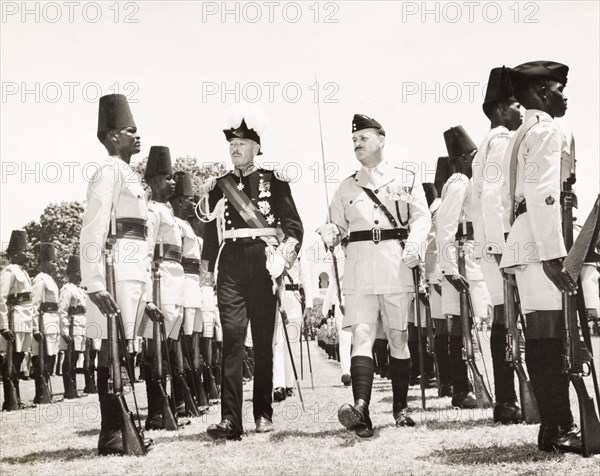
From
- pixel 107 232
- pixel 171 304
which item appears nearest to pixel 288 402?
pixel 171 304

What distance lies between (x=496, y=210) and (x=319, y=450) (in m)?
2.42

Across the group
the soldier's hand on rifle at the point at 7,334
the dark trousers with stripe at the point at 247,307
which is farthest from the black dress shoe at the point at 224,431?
the soldier's hand on rifle at the point at 7,334

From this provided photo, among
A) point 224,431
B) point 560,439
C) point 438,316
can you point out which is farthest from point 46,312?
point 560,439

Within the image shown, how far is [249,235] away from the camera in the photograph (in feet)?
25.4

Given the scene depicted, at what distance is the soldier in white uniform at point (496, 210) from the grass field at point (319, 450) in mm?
380

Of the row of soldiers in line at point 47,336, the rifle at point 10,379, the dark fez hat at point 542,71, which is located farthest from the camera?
the rifle at point 10,379

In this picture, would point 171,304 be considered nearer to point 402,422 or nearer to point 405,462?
point 402,422

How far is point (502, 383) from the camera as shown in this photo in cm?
760

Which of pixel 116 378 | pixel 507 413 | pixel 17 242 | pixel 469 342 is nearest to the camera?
pixel 116 378

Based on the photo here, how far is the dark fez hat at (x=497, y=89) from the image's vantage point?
7578 millimetres

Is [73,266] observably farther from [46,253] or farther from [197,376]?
[197,376]

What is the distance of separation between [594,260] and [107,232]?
3.59m

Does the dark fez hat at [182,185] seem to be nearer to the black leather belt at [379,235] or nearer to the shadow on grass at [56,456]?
the black leather belt at [379,235]

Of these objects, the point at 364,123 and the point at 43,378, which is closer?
the point at 364,123
